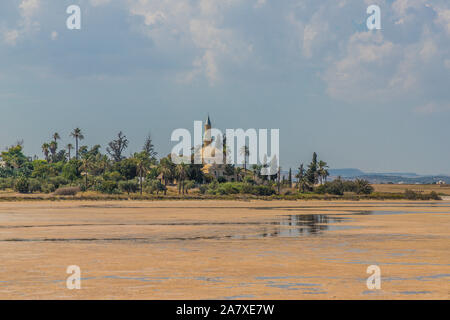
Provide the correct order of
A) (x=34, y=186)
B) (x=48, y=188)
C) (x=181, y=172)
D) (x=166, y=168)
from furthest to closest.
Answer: (x=166, y=168), (x=181, y=172), (x=34, y=186), (x=48, y=188)

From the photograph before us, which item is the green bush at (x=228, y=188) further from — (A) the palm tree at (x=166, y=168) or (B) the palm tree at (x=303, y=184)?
(B) the palm tree at (x=303, y=184)

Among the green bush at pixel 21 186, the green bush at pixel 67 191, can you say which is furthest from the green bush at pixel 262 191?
the green bush at pixel 21 186

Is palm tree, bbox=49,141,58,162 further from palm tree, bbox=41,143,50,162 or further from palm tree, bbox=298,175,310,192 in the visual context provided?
palm tree, bbox=298,175,310,192

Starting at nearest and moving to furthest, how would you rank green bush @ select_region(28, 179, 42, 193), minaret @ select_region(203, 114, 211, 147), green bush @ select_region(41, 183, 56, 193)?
green bush @ select_region(41, 183, 56, 193)
green bush @ select_region(28, 179, 42, 193)
minaret @ select_region(203, 114, 211, 147)

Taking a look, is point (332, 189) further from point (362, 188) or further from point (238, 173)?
point (238, 173)

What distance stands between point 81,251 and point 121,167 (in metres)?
114

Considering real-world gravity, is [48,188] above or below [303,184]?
below

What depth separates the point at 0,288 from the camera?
54.1 ft

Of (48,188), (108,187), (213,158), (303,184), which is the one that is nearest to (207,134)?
(213,158)

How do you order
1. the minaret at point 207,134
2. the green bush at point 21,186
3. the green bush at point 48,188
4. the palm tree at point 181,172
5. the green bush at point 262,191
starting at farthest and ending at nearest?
the minaret at point 207,134 → the palm tree at point 181,172 → the green bush at point 262,191 → the green bush at point 48,188 → the green bush at point 21,186

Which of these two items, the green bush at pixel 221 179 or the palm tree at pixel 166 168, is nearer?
the palm tree at pixel 166 168

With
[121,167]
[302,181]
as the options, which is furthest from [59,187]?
[302,181]

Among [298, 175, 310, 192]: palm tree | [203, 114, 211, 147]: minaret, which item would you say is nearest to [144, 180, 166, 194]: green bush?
[298, 175, 310, 192]: palm tree
